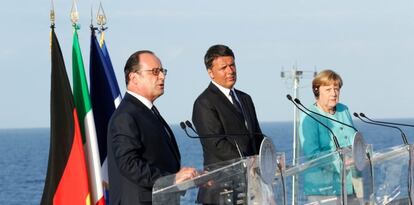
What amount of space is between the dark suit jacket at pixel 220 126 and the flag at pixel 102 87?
5.63 ft

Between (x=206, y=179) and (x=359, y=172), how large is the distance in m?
1.74

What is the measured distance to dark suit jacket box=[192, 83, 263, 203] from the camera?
640 cm

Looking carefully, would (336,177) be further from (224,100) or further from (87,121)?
(87,121)

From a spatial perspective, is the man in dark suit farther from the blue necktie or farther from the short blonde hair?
the short blonde hair

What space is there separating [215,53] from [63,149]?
4.28 feet

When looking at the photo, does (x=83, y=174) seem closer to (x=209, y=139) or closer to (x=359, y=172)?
(x=209, y=139)

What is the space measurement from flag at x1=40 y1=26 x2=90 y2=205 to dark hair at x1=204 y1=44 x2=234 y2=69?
120 centimetres

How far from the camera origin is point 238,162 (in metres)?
5.46

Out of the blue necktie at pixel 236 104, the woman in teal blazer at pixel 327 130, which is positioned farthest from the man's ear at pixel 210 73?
the woman in teal blazer at pixel 327 130

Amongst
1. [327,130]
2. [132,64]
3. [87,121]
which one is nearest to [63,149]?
[87,121]

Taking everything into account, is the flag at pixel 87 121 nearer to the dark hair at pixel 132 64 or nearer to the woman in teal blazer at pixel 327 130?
the woman in teal blazer at pixel 327 130

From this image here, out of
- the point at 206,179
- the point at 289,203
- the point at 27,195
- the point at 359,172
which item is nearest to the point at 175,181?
the point at 206,179

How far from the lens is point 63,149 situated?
24.0ft

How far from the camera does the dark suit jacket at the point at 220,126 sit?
6.40 metres
